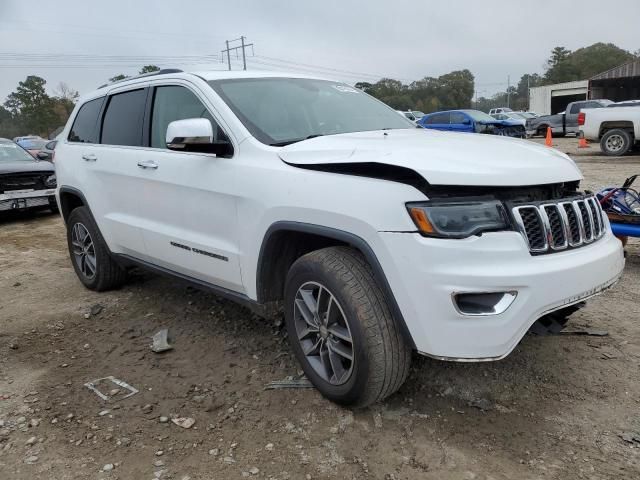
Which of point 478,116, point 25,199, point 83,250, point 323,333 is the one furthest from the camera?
point 478,116

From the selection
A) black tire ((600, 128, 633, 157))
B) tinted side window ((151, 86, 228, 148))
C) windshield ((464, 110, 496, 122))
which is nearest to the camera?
tinted side window ((151, 86, 228, 148))

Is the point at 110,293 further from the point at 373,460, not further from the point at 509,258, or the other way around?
the point at 509,258

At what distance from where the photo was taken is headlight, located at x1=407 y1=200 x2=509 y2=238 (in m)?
2.30

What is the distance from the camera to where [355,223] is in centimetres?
247

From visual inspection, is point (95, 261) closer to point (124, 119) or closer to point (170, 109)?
point (124, 119)

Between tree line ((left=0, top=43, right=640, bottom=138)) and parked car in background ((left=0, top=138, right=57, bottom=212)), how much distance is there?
50.7 metres

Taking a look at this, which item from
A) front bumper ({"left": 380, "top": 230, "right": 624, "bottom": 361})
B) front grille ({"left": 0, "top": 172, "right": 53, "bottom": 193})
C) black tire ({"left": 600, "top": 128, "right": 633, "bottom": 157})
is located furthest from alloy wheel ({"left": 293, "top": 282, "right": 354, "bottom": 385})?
black tire ({"left": 600, "top": 128, "right": 633, "bottom": 157})

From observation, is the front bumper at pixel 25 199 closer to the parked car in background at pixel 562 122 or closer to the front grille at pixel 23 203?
the front grille at pixel 23 203

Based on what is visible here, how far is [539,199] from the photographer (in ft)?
8.63

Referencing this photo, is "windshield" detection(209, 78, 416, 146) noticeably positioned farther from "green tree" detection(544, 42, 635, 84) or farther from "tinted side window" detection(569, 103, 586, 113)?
"green tree" detection(544, 42, 635, 84)

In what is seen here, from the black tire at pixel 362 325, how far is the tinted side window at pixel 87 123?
289 centimetres

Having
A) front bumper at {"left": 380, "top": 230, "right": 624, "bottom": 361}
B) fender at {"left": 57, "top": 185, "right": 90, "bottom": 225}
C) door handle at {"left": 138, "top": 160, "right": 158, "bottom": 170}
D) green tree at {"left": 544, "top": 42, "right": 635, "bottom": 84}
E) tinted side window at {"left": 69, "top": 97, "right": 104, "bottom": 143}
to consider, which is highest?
green tree at {"left": 544, "top": 42, "right": 635, "bottom": 84}

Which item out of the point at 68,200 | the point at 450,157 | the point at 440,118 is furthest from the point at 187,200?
the point at 440,118

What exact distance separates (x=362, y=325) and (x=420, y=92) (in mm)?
82983
